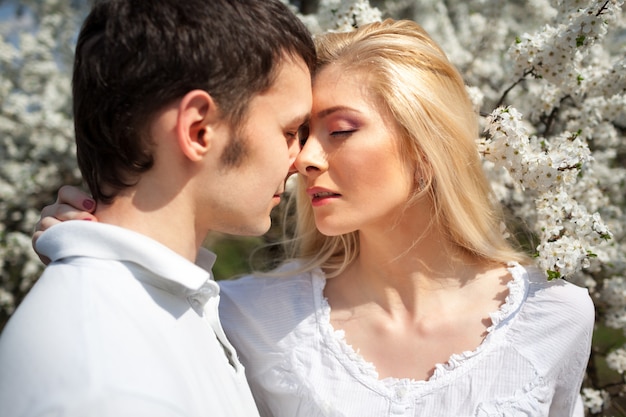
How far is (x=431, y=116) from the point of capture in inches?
83.3

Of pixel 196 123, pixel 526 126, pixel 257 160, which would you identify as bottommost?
Answer: pixel 526 126

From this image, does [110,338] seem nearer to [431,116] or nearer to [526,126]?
[431,116]

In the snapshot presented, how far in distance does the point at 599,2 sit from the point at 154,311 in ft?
6.69

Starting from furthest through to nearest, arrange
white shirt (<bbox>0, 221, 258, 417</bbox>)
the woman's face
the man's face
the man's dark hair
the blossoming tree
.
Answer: the blossoming tree, the woman's face, the man's face, the man's dark hair, white shirt (<bbox>0, 221, 258, 417</bbox>)

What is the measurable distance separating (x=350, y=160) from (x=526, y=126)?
140 centimetres

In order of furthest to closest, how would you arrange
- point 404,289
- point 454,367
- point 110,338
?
point 404,289 → point 454,367 → point 110,338

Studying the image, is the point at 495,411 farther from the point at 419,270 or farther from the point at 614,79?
the point at 614,79

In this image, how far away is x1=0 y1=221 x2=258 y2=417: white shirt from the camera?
3.79 ft

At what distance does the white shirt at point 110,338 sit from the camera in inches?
45.5

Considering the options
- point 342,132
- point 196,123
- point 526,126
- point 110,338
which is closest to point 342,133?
point 342,132

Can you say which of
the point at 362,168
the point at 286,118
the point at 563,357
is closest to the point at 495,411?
the point at 563,357

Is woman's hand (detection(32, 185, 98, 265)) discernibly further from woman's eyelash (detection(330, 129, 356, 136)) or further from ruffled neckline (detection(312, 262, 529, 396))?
ruffled neckline (detection(312, 262, 529, 396))

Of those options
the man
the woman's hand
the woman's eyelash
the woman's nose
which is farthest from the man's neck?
the woman's eyelash

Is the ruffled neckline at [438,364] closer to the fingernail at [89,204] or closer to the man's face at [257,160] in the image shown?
the man's face at [257,160]
